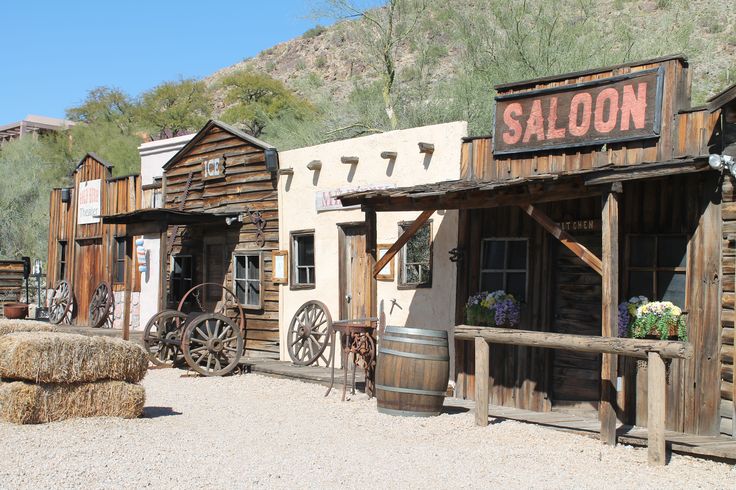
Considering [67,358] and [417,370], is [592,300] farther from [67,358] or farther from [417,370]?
[67,358]

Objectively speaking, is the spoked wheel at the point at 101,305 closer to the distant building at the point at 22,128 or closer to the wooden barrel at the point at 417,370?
the wooden barrel at the point at 417,370

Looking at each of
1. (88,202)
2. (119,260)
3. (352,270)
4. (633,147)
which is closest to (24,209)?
(88,202)

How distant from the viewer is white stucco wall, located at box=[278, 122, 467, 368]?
39.2ft

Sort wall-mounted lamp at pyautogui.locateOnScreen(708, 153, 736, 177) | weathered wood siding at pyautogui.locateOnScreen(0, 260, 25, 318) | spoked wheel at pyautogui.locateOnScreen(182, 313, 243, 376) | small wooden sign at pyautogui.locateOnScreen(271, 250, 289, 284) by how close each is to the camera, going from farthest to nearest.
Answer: weathered wood siding at pyautogui.locateOnScreen(0, 260, 25, 318)
small wooden sign at pyautogui.locateOnScreen(271, 250, 289, 284)
spoked wheel at pyautogui.locateOnScreen(182, 313, 243, 376)
wall-mounted lamp at pyautogui.locateOnScreen(708, 153, 736, 177)

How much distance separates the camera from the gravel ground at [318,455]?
22.6 ft

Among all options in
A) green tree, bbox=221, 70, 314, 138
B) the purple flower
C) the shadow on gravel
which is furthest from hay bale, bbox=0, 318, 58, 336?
green tree, bbox=221, 70, 314, 138

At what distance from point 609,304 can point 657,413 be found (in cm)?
110

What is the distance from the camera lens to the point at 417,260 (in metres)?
12.6

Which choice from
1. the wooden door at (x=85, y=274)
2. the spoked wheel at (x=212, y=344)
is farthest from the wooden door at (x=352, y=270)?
the wooden door at (x=85, y=274)

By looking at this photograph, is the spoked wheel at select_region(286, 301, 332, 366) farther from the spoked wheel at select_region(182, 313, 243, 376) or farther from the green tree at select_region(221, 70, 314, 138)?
the green tree at select_region(221, 70, 314, 138)

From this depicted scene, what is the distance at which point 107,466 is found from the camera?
279 inches

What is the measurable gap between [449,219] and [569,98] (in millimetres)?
2387

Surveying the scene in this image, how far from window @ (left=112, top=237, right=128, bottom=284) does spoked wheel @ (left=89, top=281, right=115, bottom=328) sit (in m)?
0.32

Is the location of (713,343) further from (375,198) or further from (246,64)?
(246,64)
